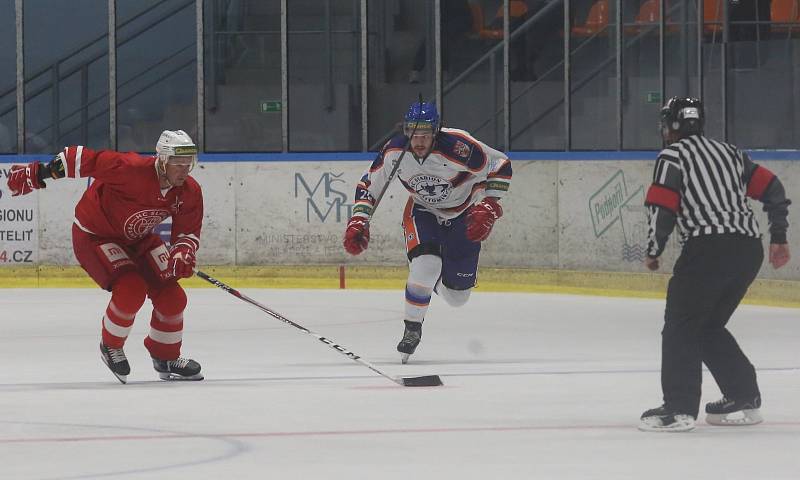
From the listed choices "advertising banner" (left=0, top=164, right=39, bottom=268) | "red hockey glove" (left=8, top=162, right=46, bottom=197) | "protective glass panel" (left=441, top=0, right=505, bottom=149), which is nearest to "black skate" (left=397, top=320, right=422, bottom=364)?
"red hockey glove" (left=8, top=162, right=46, bottom=197)

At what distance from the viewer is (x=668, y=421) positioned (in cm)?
563

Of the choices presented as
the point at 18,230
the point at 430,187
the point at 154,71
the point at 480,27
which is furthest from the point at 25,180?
the point at 154,71

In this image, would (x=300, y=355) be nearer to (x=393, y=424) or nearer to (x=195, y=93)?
(x=393, y=424)

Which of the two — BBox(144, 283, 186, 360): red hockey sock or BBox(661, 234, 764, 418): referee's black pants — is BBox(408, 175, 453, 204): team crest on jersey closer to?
BBox(144, 283, 186, 360): red hockey sock

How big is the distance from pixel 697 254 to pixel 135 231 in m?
2.81

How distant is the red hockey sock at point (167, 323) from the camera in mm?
7562

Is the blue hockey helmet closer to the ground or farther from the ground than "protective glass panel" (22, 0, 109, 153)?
closer to the ground

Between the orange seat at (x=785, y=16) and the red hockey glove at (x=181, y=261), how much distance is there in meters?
7.44

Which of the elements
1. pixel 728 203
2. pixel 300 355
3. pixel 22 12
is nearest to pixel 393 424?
pixel 728 203

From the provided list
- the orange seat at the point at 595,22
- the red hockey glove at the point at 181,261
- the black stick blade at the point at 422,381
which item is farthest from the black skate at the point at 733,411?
the orange seat at the point at 595,22

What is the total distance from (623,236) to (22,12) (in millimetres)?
6014

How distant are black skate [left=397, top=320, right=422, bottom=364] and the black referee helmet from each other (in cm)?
277

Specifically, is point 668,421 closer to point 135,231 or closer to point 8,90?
point 135,231

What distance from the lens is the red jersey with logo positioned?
7.39 metres
